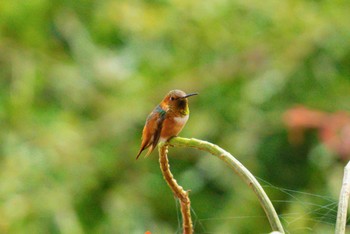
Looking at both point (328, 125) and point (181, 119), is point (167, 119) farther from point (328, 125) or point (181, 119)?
point (328, 125)

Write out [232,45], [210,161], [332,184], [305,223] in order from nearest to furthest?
[305,223], [332,184], [210,161], [232,45]

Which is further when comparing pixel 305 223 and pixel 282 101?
pixel 282 101

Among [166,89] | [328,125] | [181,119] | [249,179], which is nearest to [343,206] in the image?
[249,179]

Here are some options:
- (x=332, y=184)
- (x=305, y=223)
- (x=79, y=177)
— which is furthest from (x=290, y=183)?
(x=305, y=223)

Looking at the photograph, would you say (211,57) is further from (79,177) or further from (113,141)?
(79,177)

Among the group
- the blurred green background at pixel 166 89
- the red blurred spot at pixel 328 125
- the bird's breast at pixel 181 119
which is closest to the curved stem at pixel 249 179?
the bird's breast at pixel 181 119

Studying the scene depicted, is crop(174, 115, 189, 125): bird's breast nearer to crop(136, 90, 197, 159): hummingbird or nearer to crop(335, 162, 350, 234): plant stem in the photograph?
crop(136, 90, 197, 159): hummingbird
